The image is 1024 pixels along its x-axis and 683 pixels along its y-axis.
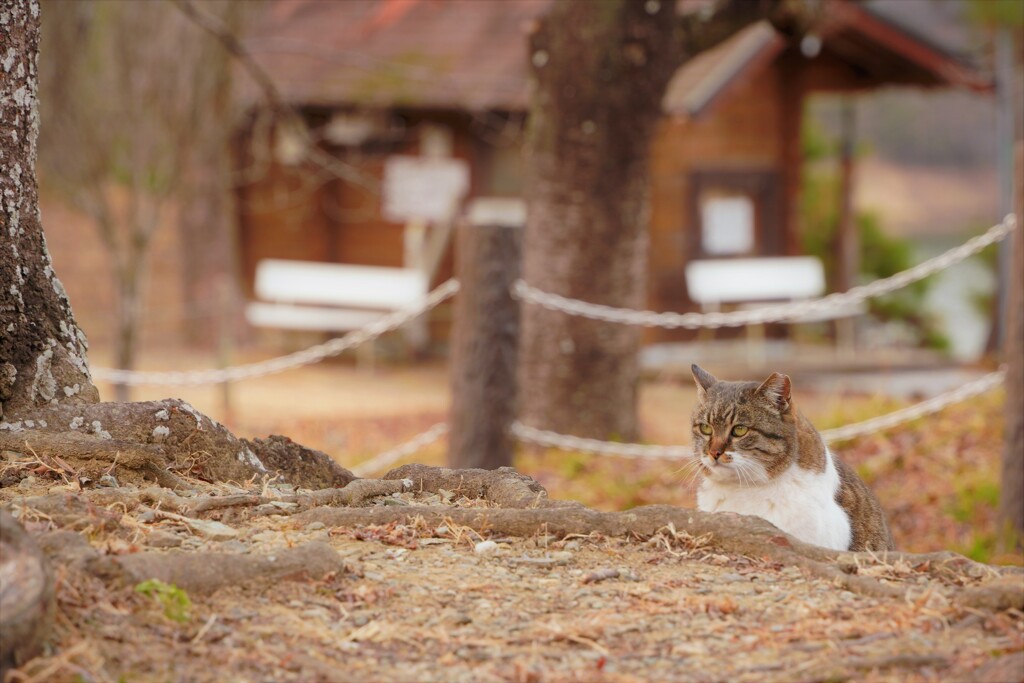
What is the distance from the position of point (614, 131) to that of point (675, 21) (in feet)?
2.70

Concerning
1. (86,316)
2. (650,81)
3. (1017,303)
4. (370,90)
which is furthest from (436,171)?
(1017,303)

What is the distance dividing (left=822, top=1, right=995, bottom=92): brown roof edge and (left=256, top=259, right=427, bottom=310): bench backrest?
5538 millimetres

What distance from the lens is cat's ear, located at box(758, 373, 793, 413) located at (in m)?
4.37

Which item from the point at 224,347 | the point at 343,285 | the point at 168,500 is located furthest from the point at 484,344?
the point at 343,285

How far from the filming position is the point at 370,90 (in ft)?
48.5

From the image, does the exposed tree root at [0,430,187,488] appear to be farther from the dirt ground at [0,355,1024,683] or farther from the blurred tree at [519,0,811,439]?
the blurred tree at [519,0,811,439]

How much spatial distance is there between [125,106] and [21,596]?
399 inches

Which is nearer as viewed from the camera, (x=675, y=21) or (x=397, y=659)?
(x=397, y=659)

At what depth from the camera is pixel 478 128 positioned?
15.5m

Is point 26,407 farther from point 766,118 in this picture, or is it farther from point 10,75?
point 766,118

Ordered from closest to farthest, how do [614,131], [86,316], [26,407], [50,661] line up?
[50,661] → [26,407] → [614,131] → [86,316]

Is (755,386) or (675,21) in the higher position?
(675,21)

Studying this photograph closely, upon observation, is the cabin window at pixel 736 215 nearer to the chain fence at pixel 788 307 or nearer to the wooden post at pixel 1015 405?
the chain fence at pixel 788 307

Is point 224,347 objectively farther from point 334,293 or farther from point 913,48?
point 913,48
